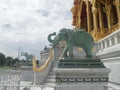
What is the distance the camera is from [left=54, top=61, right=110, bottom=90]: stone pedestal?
12.0 ft

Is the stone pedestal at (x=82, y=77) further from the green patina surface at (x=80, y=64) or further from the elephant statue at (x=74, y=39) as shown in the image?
the elephant statue at (x=74, y=39)

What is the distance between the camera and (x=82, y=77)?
370 cm

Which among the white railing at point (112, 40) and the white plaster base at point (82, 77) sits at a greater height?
the white railing at point (112, 40)

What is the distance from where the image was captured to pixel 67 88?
142 inches

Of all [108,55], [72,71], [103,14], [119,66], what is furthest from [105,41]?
[103,14]

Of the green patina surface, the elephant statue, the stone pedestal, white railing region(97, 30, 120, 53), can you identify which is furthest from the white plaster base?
white railing region(97, 30, 120, 53)

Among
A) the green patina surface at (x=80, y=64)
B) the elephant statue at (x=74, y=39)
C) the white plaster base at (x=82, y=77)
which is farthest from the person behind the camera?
the elephant statue at (x=74, y=39)

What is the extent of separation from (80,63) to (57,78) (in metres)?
0.55

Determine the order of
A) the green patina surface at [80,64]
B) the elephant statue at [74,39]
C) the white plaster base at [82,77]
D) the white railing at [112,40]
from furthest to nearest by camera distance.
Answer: the white railing at [112,40]
the elephant statue at [74,39]
the green patina surface at [80,64]
the white plaster base at [82,77]

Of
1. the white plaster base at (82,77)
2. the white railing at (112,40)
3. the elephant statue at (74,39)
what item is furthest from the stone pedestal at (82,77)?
the white railing at (112,40)

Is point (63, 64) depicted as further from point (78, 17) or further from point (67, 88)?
point (78, 17)

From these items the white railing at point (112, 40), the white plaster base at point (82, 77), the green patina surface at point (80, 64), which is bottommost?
the white plaster base at point (82, 77)

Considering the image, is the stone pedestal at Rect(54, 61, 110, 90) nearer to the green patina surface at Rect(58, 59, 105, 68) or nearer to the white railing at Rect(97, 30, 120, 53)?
the green patina surface at Rect(58, 59, 105, 68)

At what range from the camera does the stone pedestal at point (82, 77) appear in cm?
365
